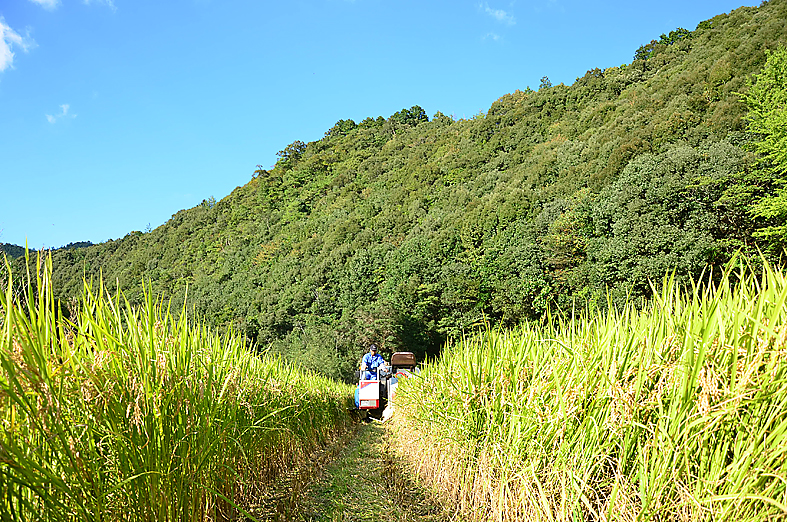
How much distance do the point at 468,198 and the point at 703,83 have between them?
1992 cm

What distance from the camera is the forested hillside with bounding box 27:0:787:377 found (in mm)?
20125

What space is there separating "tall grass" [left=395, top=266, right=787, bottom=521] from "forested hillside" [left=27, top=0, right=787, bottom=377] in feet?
6.81

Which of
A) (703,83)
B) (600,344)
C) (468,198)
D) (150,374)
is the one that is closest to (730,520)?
(600,344)

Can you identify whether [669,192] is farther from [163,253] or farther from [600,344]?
[163,253]

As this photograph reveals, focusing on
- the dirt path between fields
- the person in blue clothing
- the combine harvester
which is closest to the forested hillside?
the dirt path between fields

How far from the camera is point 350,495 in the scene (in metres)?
4.10

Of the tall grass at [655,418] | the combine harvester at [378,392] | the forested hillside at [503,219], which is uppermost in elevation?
the forested hillside at [503,219]

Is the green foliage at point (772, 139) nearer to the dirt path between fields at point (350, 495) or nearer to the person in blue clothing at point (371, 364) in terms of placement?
the person in blue clothing at point (371, 364)

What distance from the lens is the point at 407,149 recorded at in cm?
6894

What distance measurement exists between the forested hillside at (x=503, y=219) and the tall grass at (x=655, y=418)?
208cm

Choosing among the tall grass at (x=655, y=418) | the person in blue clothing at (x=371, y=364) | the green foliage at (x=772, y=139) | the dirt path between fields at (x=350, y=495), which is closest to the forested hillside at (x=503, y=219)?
the green foliage at (x=772, y=139)

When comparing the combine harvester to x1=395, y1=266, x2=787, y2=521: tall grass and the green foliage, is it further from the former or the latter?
the green foliage

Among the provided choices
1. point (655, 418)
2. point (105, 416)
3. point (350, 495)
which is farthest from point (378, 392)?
point (105, 416)

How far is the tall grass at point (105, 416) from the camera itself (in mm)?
1365
